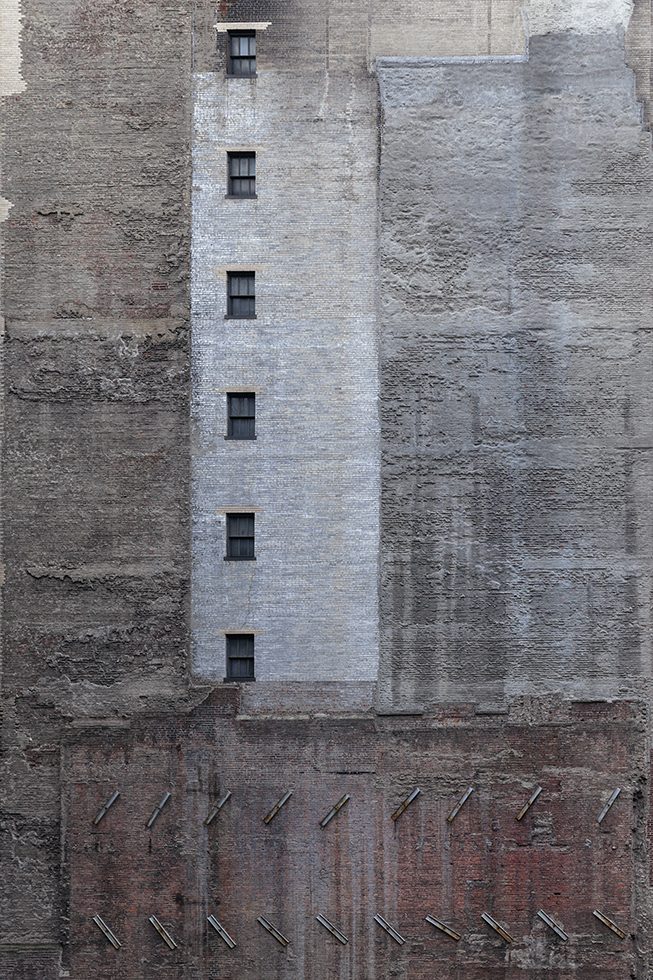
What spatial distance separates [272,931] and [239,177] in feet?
54.8

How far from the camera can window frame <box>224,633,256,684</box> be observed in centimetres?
1594

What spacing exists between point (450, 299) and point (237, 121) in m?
6.28

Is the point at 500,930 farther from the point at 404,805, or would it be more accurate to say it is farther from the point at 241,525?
the point at 241,525

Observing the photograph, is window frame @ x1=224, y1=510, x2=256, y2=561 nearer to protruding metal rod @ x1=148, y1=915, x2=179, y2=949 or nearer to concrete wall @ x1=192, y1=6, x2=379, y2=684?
concrete wall @ x1=192, y1=6, x2=379, y2=684

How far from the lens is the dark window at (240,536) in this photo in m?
16.0

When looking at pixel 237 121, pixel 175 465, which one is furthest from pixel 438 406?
pixel 237 121

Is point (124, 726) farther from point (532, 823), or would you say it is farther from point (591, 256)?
point (591, 256)

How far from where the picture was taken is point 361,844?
15.6 metres

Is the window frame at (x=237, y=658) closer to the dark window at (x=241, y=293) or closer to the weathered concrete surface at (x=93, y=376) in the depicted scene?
the weathered concrete surface at (x=93, y=376)

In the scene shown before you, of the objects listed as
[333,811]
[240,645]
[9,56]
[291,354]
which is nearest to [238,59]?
[9,56]

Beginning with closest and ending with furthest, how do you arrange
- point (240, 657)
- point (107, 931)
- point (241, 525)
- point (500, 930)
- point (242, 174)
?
point (500, 930), point (107, 931), point (240, 657), point (241, 525), point (242, 174)

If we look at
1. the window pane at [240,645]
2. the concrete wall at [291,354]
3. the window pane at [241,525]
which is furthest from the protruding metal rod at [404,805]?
the window pane at [241,525]

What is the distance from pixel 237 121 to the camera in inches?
635

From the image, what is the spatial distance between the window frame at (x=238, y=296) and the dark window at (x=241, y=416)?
1.77 metres
